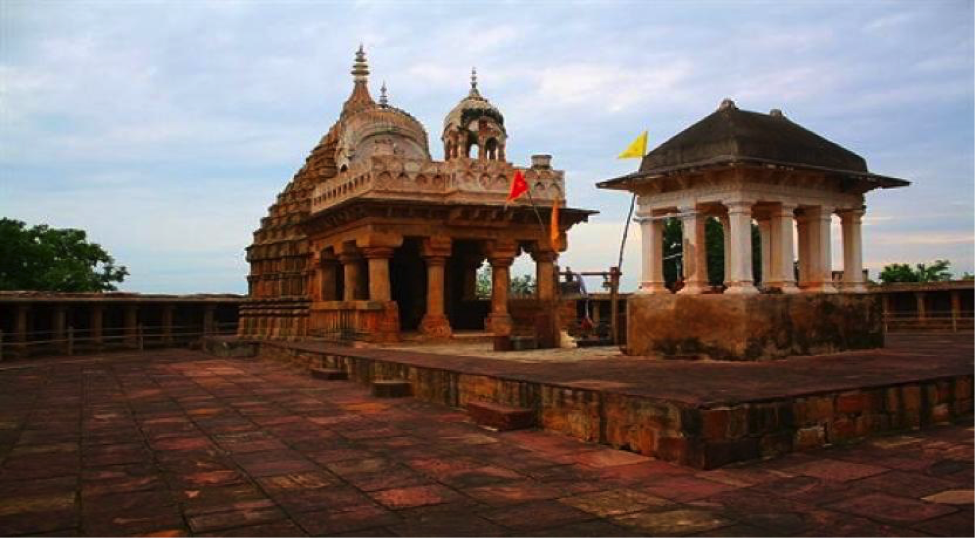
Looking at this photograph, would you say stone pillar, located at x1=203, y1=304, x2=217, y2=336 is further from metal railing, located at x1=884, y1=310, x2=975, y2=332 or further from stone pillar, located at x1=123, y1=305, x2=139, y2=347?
metal railing, located at x1=884, y1=310, x2=975, y2=332

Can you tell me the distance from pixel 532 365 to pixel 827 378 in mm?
3753

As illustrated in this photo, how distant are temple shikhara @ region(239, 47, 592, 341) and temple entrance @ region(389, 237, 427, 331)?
3cm

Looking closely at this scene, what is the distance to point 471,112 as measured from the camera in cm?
1834

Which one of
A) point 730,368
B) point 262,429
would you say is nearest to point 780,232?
point 730,368

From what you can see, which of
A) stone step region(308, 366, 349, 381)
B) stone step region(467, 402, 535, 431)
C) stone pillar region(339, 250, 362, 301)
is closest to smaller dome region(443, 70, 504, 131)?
stone pillar region(339, 250, 362, 301)

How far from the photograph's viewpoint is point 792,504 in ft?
15.4

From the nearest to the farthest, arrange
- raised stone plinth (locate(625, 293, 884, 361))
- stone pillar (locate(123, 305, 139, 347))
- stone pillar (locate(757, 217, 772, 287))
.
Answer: raised stone plinth (locate(625, 293, 884, 361)) < stone pillar (locate(757, 217, 772, 287)) < stone pillar (locate(123, 305, 139, 347))

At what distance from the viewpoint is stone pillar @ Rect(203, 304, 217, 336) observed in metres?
30.8

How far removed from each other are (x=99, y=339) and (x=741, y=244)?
23663 millimetres

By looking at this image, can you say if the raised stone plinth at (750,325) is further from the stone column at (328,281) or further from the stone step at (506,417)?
the stone column at (328,281)

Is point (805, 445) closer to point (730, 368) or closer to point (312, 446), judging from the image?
point (730, 368)

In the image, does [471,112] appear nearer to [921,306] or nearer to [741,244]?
[741,244]

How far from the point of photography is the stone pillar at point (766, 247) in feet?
35.7

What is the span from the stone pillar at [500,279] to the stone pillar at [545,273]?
732 mm
